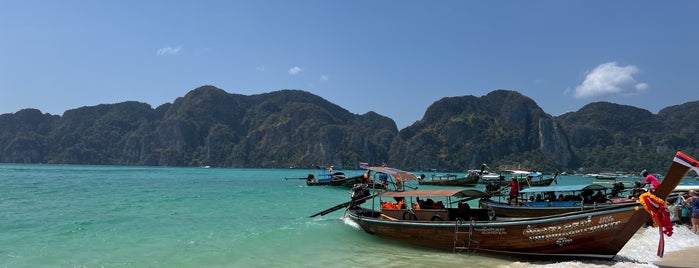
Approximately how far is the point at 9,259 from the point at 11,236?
4.31 meters

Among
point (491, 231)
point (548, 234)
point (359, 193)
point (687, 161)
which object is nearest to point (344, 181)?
point (359, 193)

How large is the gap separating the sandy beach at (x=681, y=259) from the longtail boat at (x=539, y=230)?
4.21 feet

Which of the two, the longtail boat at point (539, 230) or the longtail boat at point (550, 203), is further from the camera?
the longtail boat at point (550, 203)

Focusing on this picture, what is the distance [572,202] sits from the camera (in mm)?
18203

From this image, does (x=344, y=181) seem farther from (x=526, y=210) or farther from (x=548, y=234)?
(x=548, y=234)

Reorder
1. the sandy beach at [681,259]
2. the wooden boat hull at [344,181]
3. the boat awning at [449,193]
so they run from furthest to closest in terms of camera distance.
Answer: the wooden boat hull at [344,181] → the boat awning at [449,193] → the sandy beach at [681,259]

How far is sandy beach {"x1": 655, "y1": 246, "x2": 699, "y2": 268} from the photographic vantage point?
1087cm

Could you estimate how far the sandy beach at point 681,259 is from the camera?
10.9 m

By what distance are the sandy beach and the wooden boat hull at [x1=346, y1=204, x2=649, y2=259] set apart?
4.99 ft

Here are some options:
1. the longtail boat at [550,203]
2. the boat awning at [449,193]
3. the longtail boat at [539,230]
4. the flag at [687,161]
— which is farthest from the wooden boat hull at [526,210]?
the flag at [687,161]

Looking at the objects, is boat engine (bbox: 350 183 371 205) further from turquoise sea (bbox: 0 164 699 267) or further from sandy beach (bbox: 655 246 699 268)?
sandy beach (bbox: 655 246 699 268)

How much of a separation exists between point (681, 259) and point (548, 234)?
3.60 m

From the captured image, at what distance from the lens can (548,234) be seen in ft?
36.9

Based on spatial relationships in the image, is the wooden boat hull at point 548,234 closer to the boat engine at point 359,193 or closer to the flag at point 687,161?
the flag at point 687,161
